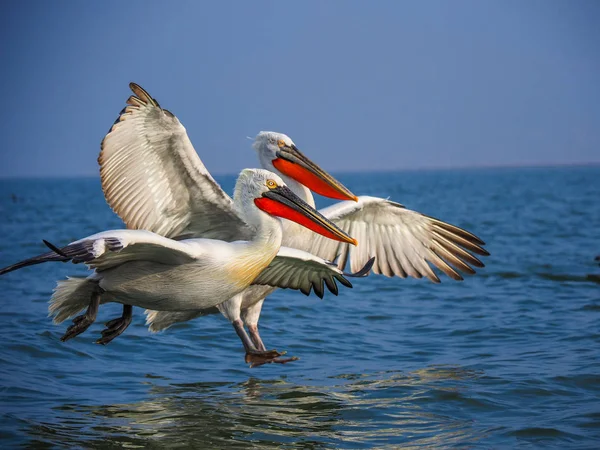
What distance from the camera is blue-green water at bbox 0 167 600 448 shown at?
6.05 m

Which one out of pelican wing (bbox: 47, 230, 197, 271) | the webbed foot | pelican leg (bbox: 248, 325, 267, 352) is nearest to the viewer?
pelican wing (bbox: 47, 230, 197, 271)

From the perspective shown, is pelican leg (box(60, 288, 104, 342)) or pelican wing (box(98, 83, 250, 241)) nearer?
pelican leg (box(60, 288, 104, 342))

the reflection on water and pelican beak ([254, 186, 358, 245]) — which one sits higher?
pelican beak ([254, 186, 358, 245])

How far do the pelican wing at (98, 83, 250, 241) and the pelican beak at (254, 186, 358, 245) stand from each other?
1.98 ft

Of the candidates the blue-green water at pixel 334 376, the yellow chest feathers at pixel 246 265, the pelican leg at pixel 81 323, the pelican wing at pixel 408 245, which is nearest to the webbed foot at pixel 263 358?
the blue-green water at pixel 334 376

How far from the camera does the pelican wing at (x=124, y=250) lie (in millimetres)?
5242

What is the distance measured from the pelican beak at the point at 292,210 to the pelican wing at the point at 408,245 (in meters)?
2.11

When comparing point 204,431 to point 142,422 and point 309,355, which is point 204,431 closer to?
point 142,422

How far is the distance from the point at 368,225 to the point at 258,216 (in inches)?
97.9

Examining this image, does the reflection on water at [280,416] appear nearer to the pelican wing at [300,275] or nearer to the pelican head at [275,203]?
the pelican wing at [300,275]

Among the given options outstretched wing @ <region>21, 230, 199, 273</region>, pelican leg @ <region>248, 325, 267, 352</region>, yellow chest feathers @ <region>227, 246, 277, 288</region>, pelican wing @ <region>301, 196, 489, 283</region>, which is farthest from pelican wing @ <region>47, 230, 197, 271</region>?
pelican wing @ <region>301, 196, 489, 283</region>

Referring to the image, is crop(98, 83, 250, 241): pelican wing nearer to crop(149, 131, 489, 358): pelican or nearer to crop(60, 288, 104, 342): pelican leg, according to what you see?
crop(60, 288, 104, 342): pelican leg

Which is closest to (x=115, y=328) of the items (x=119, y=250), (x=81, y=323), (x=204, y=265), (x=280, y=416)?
(x=81, y=323)

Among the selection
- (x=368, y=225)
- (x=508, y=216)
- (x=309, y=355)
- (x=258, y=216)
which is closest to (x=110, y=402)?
(x=258, y=216)
